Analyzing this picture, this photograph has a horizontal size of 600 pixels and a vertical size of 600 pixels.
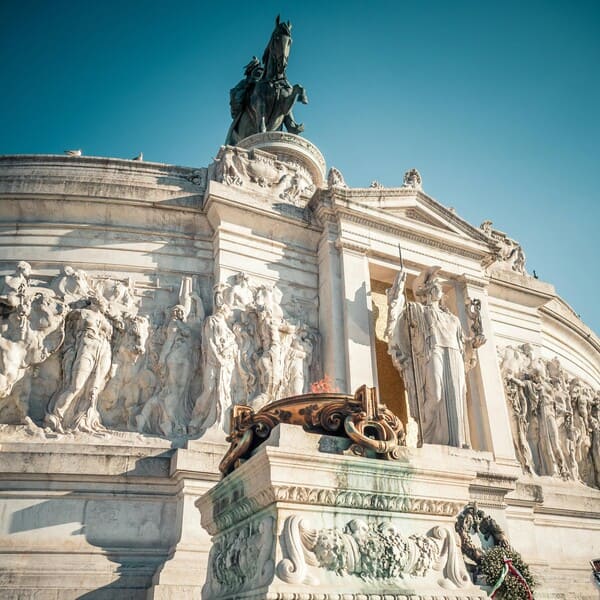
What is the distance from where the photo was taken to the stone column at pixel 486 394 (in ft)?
45.4

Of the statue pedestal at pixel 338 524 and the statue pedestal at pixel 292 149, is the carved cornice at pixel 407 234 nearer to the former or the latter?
the statue pedestal at pixel 292 149

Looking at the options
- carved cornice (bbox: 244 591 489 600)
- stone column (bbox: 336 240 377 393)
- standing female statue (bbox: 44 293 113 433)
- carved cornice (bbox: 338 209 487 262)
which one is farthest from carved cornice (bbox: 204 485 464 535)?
carved cornice (bbox: 338 209 487 262)

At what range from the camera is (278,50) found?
2375 centimetres

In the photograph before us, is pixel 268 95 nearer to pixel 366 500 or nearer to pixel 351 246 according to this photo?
pixel 351 246

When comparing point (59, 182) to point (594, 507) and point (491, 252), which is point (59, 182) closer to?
point (491, 252)

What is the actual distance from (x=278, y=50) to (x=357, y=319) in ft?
48.1

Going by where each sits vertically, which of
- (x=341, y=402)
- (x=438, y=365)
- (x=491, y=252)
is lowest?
(x=341, y=402)

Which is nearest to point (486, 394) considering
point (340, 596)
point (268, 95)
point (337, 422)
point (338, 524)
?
point (337, 422)

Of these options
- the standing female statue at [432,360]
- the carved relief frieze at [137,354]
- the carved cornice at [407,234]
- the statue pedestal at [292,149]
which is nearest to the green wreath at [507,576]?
the standing female statue at [432,360]

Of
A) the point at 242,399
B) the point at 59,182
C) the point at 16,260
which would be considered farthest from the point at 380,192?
the point at 16,260

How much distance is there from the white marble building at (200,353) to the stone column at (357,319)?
0.15ft

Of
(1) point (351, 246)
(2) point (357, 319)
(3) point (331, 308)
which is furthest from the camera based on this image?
(1) point (351, 246)

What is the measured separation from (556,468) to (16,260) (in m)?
13.5

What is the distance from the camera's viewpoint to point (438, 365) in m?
12.9
